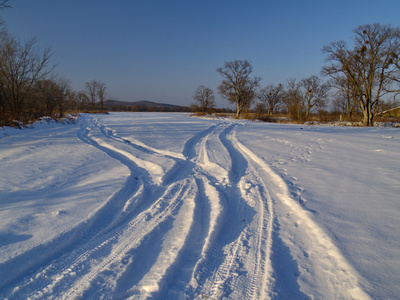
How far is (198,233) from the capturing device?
2.54 m

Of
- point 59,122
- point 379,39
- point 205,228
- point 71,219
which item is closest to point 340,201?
point 205,228

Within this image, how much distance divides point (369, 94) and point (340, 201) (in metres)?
22.1

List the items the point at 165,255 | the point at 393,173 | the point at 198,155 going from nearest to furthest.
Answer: the point at 165,255 → the point at 393,173 → the point at 198,155

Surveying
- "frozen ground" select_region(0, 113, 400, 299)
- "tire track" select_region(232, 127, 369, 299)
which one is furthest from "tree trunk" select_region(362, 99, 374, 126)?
"tire track" select_region(232, 127, 369, 299)

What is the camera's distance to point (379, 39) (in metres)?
18.1

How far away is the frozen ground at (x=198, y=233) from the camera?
5.74 ft

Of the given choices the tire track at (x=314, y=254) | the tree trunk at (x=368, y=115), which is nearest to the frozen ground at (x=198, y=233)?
the tire track at (x=314, y=254)

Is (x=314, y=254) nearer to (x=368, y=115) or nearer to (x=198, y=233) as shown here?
(x=198, y=233)

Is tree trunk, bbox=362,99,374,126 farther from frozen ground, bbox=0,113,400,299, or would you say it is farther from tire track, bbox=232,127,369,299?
tire track, bbox=232,127,369,299

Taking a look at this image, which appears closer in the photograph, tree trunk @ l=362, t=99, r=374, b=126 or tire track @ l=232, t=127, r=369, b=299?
tire track @ l=232, t=127, r=369, b=299

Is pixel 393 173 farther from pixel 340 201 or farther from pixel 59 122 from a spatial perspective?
pixel 59 122

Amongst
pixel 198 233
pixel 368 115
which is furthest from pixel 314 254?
pixel 368 115

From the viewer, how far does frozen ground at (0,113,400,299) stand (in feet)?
5.74

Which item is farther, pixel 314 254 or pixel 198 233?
pixel 198 233
